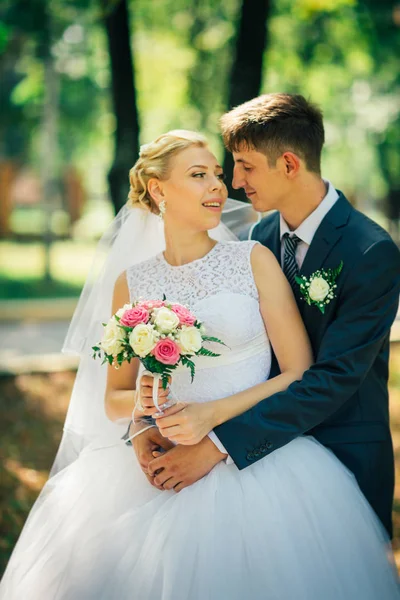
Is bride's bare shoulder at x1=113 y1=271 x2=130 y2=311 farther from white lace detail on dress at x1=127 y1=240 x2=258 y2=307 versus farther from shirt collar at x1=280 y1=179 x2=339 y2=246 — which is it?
shirt collar at x1=280 y1=179 x2=339 y2=246

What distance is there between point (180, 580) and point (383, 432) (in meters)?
1.25

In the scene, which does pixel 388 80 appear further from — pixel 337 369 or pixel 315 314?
pixel 337 369

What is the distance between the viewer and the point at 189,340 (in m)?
2.95

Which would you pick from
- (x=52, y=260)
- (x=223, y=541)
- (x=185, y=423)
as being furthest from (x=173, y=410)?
(x=52, y=260)

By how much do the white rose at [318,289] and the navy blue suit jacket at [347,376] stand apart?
0.11 meters

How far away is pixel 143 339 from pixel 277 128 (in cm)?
134

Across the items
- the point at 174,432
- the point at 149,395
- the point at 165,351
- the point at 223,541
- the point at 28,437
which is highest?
the point at 165,351

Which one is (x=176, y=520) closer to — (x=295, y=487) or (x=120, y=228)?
(x=295, y=487)

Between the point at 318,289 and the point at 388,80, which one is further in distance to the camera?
the point at 388,80

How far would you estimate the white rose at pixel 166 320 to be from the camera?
2.93 meters

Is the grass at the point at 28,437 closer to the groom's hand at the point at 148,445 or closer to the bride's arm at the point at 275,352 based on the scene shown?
the groom's hand at the point at 148,445

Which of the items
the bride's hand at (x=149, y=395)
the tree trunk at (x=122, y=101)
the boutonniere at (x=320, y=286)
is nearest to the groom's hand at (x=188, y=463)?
the bride's hand at (x=149, y=395)

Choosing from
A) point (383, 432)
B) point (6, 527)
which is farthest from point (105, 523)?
point (6, 527)

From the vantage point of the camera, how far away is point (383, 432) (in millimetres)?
3576
